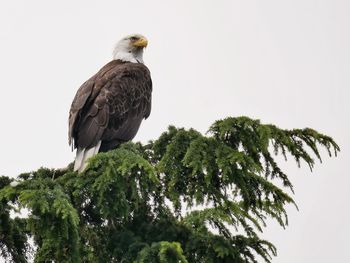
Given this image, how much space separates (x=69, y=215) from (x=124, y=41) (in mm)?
6056

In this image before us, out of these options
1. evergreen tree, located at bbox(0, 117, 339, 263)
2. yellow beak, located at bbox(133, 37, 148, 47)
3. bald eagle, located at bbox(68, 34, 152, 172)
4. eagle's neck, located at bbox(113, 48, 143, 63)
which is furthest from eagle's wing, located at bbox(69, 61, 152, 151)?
evergreen tree, located at bbox(0, 117, 339, 263)

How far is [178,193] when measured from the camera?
5.25 meters

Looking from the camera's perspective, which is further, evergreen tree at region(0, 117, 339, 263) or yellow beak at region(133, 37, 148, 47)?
yellow beak at region(133, 37, 148, 47)

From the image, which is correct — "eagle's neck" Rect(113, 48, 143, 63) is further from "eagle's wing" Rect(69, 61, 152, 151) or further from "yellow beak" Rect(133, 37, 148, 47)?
"eagle's wing" Rect(69, 61, 152, 151)

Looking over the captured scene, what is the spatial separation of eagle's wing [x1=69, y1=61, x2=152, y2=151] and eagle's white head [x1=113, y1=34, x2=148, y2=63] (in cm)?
69

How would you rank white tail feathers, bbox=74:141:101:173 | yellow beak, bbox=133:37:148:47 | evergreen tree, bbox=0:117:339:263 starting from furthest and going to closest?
yellow beak, bbox=133:37:148:47 → white tail feathers, bbox=74:141:101:173 → evergreen tree, bbox=0:117:339:263

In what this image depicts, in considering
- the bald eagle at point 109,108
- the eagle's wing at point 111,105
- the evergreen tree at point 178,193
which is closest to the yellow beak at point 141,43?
the bald eagle at point 109,108

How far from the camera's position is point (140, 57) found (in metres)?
10.1

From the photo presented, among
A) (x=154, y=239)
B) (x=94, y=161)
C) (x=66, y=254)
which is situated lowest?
(x=66, y=254)

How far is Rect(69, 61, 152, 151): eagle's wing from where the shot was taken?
8.29 m

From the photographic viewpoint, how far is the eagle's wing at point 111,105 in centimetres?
829

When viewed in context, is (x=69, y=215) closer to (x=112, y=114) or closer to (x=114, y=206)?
(x=114, y=206)

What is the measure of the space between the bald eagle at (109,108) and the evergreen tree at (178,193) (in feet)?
7.11

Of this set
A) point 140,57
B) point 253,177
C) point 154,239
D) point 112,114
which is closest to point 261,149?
point 253,177
